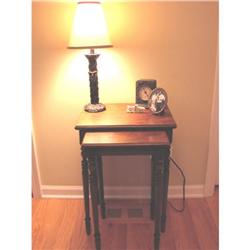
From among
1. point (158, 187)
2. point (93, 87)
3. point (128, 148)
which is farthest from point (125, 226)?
point (93, 87)

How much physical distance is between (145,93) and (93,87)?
0.32m

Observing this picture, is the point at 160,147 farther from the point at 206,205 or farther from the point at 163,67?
the point at 206,205

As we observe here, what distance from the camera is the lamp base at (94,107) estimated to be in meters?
1.85

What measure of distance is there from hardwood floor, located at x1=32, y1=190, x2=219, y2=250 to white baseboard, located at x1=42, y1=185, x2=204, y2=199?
0.05m

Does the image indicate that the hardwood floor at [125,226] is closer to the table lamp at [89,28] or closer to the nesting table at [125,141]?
the nesting table at [125,141]

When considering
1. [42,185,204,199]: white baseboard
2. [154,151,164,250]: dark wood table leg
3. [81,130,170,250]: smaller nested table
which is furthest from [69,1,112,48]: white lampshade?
[42,185,204,199]: white baseboard

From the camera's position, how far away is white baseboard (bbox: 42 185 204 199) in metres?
2.19

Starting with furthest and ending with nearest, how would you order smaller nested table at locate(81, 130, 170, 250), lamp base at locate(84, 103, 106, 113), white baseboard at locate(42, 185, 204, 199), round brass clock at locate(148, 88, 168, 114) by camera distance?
white baseboard at locate(42, 185, 204, 199) < lamp base at locate(84, 103, 106, 113) < round brass clock at locate(148, 88, 168, 114) < smaller nested table at locate(81, 130, 170, 250)

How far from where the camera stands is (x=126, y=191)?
2.19m

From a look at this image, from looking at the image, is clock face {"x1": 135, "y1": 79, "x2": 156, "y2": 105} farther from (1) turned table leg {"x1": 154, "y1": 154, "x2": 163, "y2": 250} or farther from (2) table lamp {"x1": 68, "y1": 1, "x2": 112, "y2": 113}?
(1) turned table leg {"x1": 154, "y1": 154, "x2": 163, "y2": 250}

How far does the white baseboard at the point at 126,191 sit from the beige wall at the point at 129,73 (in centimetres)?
5

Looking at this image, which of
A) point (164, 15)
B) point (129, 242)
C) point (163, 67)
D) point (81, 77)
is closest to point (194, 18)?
point (164, 15)

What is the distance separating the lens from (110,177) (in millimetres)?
2164

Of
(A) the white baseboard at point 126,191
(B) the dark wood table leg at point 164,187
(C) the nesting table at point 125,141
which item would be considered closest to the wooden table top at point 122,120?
(C) the nesting table at point 125,141
